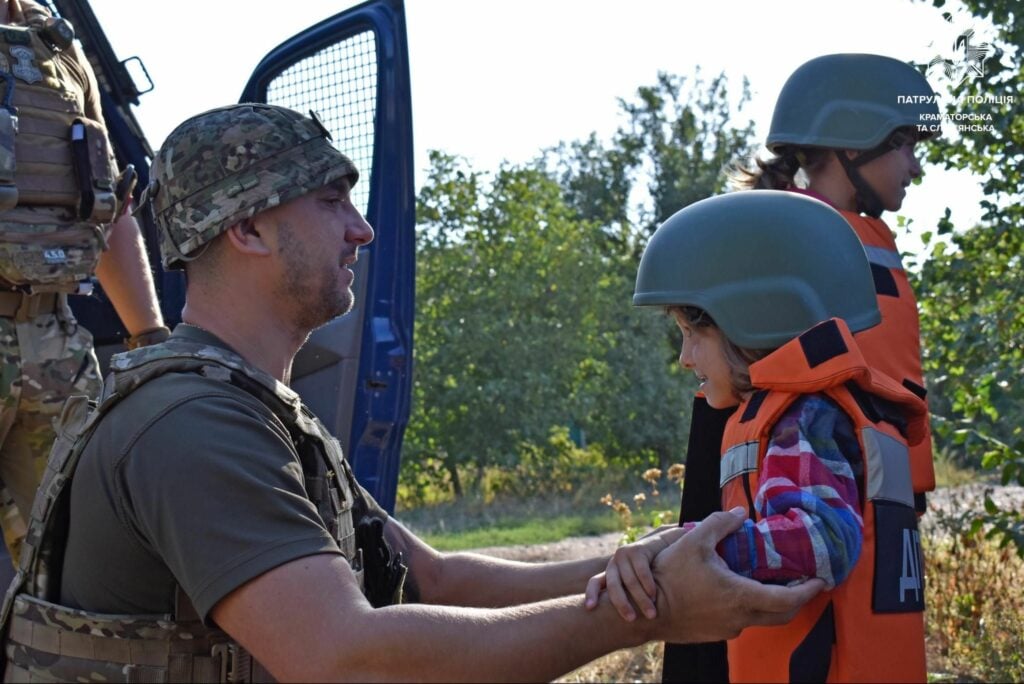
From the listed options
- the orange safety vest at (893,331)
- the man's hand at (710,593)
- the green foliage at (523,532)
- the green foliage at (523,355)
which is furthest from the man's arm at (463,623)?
the green foliage at (523,355)

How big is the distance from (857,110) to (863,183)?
0.79 ft

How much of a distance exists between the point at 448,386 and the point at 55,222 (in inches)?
355

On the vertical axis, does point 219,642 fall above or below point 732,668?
→ above

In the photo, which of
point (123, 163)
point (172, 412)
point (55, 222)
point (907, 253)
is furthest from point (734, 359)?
point (907, 253)

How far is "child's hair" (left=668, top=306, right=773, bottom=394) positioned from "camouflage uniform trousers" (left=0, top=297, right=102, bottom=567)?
5.56 feet

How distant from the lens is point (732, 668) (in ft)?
8.49

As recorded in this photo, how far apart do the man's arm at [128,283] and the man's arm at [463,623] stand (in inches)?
72.9

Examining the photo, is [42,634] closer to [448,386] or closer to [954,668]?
[954,668]

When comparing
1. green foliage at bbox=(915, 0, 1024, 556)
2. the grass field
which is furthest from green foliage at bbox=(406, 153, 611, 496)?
green foliage at bbox=(915, 0, 1024, 556)

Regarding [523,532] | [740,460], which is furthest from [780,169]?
[523,532]

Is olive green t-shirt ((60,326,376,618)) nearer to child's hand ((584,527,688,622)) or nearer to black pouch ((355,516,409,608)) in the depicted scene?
black pouch ((355,516,409,608))

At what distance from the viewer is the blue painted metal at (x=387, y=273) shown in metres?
4.05

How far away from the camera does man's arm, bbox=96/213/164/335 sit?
3.70 meters

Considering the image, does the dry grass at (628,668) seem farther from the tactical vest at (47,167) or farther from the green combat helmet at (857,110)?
Answer: the tactical vest at (47,167)
